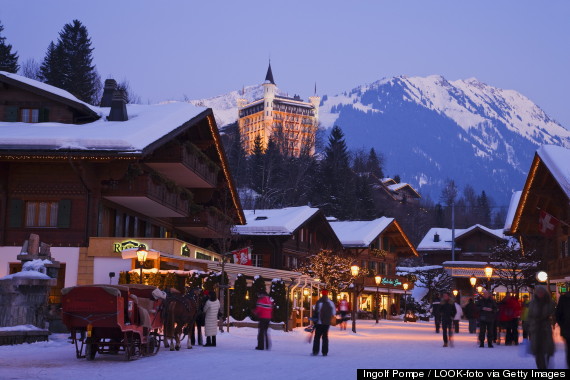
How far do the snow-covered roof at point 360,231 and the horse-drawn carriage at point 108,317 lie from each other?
5243 centimetres

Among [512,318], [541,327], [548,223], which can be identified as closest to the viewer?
[541,327]

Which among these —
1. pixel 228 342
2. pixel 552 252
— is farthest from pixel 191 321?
pixel 552 252

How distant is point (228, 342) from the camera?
1021 inches

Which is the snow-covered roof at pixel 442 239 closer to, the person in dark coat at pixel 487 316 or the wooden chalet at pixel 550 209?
the wooden chalet at pixel 550 209

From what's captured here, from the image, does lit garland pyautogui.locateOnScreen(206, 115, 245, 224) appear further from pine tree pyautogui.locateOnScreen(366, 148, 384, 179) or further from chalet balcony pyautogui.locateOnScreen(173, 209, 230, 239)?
pine tree pyautogui.locateOnScreen(366, 148, 384, 179)

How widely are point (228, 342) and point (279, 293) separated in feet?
35.6

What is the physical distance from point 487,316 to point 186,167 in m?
15.1

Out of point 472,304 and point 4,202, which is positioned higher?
point 4,202

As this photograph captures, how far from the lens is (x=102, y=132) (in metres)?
32.2

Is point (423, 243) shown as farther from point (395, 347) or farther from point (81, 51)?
point (395, 347)

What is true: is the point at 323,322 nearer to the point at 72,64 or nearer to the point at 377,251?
the point at 377,251

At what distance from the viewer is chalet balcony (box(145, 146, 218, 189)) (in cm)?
3575

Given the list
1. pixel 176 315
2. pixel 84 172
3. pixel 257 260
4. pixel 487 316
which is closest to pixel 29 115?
pixel 84 172

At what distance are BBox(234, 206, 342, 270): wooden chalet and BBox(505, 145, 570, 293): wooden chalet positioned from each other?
50.8ft
